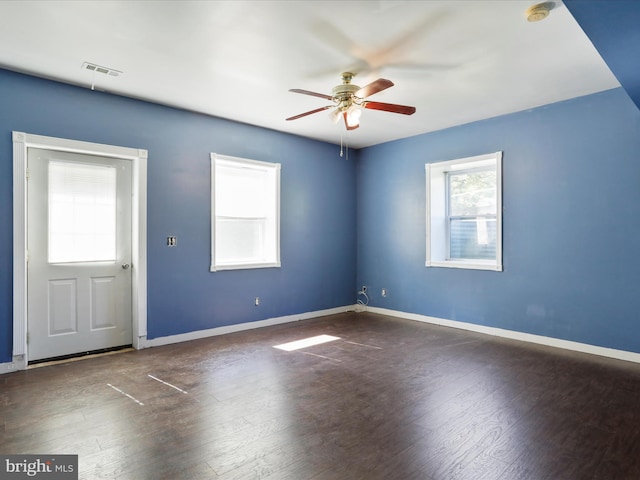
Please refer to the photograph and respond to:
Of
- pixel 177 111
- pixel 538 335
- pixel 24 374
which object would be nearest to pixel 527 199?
pixel 538 335

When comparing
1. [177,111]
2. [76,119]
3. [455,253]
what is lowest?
[455,253]

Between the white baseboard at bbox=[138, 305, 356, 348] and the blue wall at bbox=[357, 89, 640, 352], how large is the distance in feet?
4.44

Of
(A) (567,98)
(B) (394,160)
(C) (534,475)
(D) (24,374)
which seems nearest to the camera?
(C) (534,475)

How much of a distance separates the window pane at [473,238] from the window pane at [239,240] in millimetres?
2914

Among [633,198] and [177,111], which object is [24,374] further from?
[633,198]

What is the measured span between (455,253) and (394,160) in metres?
1.80

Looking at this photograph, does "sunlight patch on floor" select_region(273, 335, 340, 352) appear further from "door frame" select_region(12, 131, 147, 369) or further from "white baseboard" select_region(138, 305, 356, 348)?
"door frame" select_region(12, 131, 147, 369)

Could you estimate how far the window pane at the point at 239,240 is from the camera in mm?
5184

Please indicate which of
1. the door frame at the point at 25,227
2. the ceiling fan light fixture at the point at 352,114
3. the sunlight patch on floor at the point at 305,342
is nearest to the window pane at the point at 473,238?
the sunlight patch on floor at the point at 305,342

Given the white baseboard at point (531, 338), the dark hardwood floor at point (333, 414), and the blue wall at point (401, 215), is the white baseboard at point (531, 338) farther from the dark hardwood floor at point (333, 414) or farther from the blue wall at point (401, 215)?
the dark hardwood floor at point (333, 414)

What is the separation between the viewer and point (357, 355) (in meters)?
4.14

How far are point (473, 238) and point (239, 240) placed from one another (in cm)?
340

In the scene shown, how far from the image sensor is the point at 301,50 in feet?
10.5

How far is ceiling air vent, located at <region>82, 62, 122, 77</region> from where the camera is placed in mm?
3469
